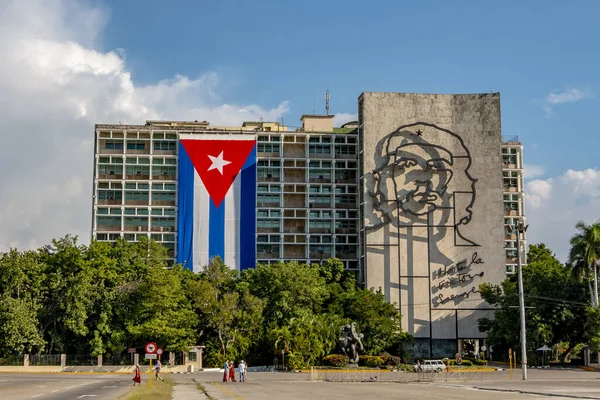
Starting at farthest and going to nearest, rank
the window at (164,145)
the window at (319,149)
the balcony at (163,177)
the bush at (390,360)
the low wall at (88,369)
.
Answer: the window at (319,149)
the window at (164,145)
the balcony at (163,177)
the bush at (390,360)
the low wall at (88,369)

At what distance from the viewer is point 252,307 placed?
90.4 m

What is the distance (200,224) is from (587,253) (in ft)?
174

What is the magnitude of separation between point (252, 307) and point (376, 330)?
15.2 meters

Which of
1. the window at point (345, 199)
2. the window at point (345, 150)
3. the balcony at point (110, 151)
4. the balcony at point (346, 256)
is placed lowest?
the balcony at point (346, 256)

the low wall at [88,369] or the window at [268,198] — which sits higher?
the window at [268,198]

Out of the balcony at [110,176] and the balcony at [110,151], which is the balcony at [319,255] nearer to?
the balcony at [110,176]

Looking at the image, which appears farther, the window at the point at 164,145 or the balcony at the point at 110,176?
the window at the point at 164,145

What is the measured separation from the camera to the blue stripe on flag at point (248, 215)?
111m

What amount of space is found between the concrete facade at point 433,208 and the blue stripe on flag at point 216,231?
20.4 m

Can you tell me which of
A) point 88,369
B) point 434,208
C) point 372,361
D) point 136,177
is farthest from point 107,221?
point 372,361

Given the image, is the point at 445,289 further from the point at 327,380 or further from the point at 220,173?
the point at 327,380

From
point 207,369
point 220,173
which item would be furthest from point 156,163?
point 207,369

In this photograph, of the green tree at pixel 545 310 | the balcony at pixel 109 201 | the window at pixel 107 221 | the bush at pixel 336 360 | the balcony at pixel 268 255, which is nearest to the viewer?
the bush at pixel 336 360

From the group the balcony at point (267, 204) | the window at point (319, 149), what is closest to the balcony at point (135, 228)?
the balcony at point (267, 204)
